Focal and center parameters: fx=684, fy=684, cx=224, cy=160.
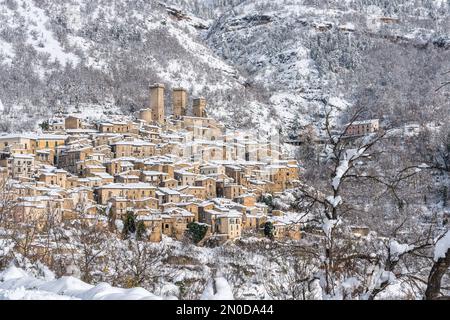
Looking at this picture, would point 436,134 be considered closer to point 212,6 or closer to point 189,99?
point 189,99

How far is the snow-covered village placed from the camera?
26.3 ft

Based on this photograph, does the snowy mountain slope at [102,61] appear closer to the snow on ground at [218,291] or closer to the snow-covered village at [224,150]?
the snow-covered village at [224,150]

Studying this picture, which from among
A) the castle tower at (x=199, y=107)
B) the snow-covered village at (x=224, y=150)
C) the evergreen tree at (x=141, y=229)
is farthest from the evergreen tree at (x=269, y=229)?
the castle tower at (x=199, y=107)

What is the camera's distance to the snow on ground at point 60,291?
5.99 m

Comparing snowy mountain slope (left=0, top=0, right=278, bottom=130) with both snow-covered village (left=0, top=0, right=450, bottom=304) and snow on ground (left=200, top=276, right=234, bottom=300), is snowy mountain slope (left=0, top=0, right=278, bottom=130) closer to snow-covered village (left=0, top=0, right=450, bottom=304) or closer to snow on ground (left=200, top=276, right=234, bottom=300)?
snow-covered village (left=0, top=0, right=450, bottom=304)

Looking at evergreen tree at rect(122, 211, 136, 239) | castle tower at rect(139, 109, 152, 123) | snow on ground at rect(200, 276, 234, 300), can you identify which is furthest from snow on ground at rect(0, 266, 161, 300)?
castle tower at rect(139, 109, 152, 123)

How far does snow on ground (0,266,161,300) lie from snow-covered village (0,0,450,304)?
3cm

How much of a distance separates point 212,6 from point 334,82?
6433cm

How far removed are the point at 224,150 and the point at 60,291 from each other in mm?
60015

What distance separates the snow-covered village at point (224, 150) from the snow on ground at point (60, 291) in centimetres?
3

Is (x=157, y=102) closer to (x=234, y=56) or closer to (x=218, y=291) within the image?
(x=234, y=56)

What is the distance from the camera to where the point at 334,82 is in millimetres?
116375
